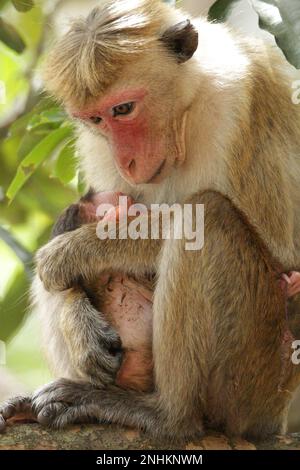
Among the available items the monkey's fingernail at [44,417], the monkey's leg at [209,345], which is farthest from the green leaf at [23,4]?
the monkey's fingernail at [44,417]

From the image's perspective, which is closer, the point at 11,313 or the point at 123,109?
the point at 123,109

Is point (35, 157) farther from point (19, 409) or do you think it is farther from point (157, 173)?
point (19, 409)

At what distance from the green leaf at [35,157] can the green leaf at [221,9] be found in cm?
131

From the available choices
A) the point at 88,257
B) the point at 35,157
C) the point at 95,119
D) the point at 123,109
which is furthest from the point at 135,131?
the point at 35,157

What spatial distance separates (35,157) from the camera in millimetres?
6102

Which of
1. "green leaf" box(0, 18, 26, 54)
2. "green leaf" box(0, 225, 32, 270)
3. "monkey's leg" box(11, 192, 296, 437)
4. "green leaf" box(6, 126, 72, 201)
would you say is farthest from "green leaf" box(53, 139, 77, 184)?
"monkey's leg" box(11, 192, 296, 437)

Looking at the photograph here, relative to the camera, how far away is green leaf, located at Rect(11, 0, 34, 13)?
6.07 metres

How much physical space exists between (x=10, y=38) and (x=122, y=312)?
7.80 ft

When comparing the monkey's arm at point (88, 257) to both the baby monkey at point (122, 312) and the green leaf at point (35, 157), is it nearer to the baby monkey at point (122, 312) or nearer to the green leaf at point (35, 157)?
the baby monkey at point (122, 312)

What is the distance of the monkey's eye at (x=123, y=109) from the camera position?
16.0 feet

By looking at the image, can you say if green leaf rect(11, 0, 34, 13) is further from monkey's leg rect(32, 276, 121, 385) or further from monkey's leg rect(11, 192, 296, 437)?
monkey's leg rect(11, 192, 296, 437)

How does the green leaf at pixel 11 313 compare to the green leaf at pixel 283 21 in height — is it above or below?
below

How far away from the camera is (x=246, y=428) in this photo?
4.94m
